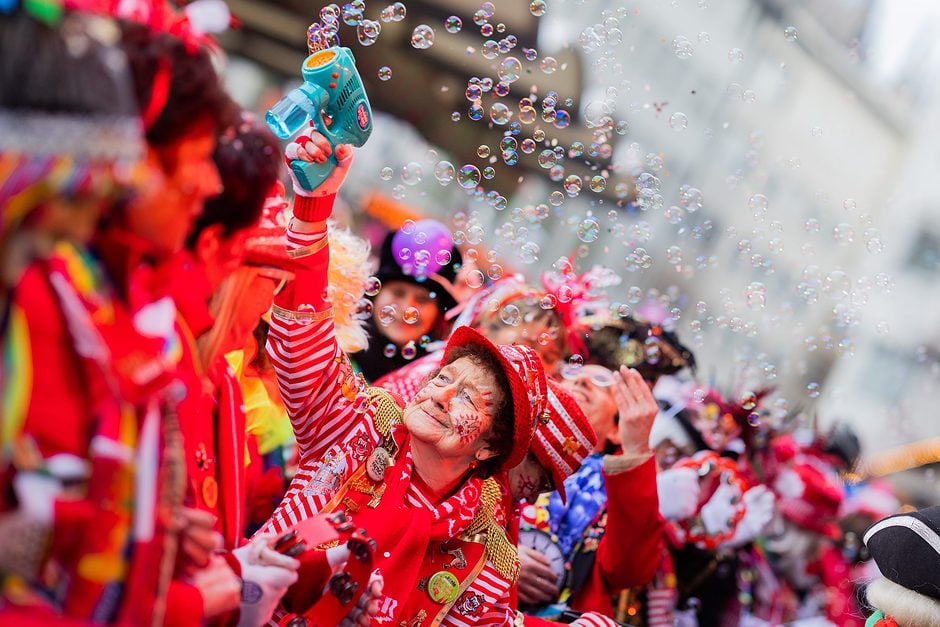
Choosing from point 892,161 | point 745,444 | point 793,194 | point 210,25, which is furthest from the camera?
point 892,161

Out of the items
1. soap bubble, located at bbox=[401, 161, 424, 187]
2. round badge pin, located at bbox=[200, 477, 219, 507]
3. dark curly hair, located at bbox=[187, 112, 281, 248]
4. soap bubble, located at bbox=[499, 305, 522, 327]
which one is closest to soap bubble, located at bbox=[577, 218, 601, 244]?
soap bubble, located at bbox=[499, 305, 522, 327]

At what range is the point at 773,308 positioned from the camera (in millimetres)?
14312

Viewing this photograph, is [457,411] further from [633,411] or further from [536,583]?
[536,583]

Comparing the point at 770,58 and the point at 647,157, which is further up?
the point at 770,58

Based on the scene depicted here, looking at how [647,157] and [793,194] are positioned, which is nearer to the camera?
[647,157]

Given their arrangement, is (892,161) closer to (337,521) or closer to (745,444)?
(745,444)

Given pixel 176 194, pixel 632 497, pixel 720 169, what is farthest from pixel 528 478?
pixel 720 169

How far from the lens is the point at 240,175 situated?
1599 millimetres

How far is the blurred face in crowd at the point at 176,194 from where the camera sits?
133cm

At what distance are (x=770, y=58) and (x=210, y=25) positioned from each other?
1444cm

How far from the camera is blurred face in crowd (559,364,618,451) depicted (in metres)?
3.57

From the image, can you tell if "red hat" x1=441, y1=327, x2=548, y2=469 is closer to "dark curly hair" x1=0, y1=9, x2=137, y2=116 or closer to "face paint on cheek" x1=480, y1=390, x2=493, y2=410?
"face paint on cheek" x1=480, y1=390, x2=493, y2=410

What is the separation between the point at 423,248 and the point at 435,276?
0.41m

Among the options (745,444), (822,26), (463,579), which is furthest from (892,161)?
(463,579)
